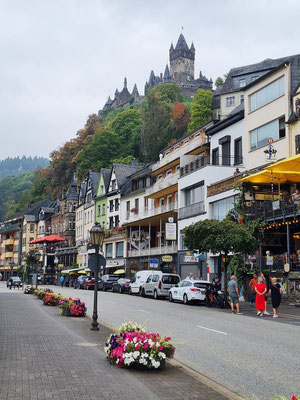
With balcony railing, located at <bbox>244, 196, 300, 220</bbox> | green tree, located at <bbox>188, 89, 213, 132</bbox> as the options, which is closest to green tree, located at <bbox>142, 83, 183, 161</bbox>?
green tree, located at <bbox>188, 89, 213, 132</bbox>

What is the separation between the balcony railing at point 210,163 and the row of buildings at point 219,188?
8 cm

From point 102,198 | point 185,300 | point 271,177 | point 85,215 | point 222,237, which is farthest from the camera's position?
point 85,215

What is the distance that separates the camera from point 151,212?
50312 mm

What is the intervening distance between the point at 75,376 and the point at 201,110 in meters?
73.5

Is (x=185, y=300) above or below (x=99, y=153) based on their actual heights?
below

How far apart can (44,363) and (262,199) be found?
80.2 feet

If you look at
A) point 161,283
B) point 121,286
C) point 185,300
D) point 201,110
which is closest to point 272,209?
point 185,300

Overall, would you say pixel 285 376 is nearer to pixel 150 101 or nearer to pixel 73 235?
pixel 73 235

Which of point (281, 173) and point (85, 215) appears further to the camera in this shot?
point (85, 215)

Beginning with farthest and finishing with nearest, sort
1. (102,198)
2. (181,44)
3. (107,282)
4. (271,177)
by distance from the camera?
(181,44) → (102,198) → (107,282) → (271,177)

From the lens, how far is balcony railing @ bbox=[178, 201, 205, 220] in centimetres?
3859

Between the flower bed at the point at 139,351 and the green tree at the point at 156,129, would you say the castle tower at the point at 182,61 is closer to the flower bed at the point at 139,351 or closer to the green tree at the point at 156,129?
the green tree at the point at 156,129

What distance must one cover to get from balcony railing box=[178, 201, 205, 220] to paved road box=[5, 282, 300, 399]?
63.4 feet

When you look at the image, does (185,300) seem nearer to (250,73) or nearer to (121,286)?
(121,286)
